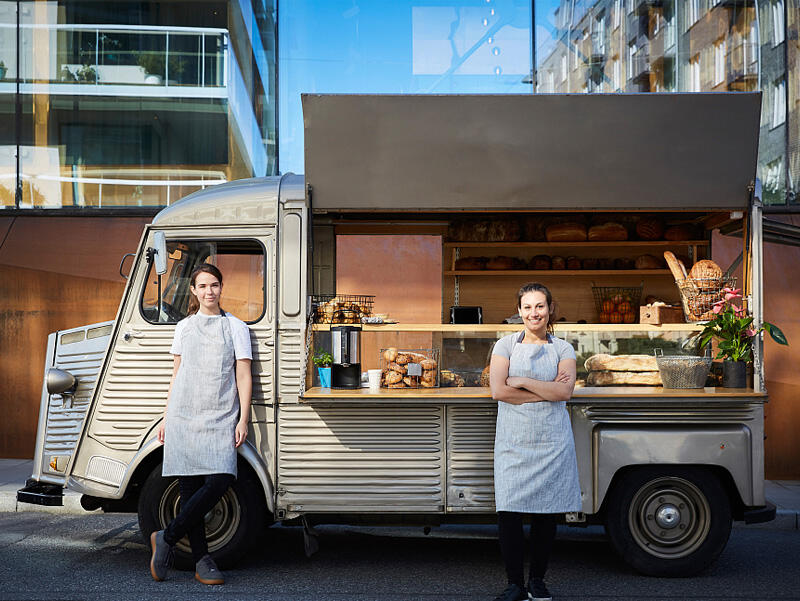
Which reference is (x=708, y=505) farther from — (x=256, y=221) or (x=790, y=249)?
(x=790, y=249)

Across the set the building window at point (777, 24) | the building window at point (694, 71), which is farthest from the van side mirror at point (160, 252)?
the building window at point (777, 24)

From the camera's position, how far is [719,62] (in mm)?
10898

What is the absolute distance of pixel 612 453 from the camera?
18.0 feet

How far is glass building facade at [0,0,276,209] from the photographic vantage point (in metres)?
11.2

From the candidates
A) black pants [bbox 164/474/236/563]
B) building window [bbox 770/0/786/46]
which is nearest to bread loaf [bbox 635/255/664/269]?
black pants [bbox 164/474/236/563]

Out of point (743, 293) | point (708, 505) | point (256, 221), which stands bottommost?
point (708, 505)

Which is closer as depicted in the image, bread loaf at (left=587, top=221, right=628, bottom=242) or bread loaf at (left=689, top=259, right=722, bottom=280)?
bread loaf at (left=689, top=259, right=722, bottom=280)

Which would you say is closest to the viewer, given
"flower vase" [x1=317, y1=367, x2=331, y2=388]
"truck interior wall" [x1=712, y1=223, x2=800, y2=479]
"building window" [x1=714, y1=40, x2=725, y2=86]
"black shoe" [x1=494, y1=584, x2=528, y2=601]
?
"black shoe" [x1=494, y1=584, x2=528, y2=601]

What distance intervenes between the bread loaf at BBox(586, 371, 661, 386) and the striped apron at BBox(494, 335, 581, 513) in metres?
1.13

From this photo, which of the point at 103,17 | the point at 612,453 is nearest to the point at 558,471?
the point at 612,453

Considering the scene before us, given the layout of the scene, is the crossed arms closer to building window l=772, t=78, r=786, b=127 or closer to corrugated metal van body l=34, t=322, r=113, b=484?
corrugated metal van body l=34, t=322, r=113, b=484

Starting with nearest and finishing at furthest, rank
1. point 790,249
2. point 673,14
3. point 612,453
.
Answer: point 612,453 → point 790,249 → point 673,14

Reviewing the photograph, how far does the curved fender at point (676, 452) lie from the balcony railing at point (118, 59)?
7.92m

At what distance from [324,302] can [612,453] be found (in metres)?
2.25
